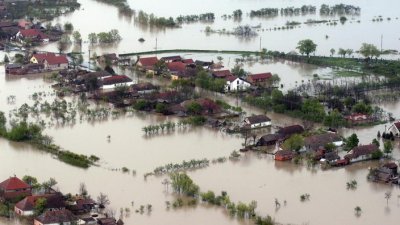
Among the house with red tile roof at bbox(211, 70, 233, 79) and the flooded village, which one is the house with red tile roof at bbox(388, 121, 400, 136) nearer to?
the flooded village

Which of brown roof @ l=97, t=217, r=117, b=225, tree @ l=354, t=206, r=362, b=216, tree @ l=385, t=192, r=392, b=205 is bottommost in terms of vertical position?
tree @ l=354, t=206, r=362, b=216

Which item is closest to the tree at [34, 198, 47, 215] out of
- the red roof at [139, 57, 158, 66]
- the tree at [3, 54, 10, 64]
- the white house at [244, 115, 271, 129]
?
the white house at [244, 115, 271, 129]

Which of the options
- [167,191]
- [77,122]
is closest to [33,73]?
Result: [77,122]

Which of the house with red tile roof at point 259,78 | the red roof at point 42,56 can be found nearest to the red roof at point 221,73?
the house with red tile roof at point 259,78

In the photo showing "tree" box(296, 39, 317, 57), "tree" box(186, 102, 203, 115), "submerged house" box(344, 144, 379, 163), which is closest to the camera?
"submerged house" box(344, 144, 379, 163)

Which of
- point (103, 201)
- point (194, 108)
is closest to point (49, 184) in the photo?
point (103, 201)

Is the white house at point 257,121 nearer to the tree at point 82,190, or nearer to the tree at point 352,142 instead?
the tree at point 352,142
